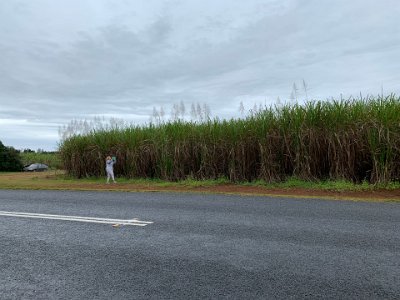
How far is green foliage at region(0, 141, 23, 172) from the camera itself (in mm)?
40188

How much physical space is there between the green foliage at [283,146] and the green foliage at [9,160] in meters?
26.0

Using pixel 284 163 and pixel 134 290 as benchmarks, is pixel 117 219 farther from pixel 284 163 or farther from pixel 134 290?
pixel 284 163

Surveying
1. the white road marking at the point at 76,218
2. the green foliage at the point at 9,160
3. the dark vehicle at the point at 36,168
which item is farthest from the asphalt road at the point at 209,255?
the green foliage at the point at 9,160

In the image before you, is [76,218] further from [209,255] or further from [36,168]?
[36,168]

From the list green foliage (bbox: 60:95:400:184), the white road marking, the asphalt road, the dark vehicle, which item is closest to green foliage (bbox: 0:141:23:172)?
the dark vehicle

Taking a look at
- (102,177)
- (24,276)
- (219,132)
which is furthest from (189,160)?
(24,276)

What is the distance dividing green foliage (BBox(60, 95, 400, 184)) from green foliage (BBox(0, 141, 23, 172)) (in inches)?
1022

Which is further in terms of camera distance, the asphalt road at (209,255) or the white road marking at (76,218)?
the white road marking at (76,218)

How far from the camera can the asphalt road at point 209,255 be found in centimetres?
396

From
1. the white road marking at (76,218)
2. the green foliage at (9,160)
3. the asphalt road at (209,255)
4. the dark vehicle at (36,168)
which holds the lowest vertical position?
the asphalt road at (209,255)

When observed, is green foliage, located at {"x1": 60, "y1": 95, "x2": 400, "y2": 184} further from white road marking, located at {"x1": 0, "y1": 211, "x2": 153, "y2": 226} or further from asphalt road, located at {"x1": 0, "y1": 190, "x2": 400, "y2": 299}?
white road marking, located at {"x1": 0, "y1": 211, "x2": 153, "y2": 226}

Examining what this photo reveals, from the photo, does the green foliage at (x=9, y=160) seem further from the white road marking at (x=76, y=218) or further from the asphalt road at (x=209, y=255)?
the asphalt road at (x=209, y=255)

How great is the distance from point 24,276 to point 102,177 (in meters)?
16.7

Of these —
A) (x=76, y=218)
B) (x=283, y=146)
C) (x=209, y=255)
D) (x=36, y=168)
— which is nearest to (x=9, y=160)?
(x=36, y=168)
